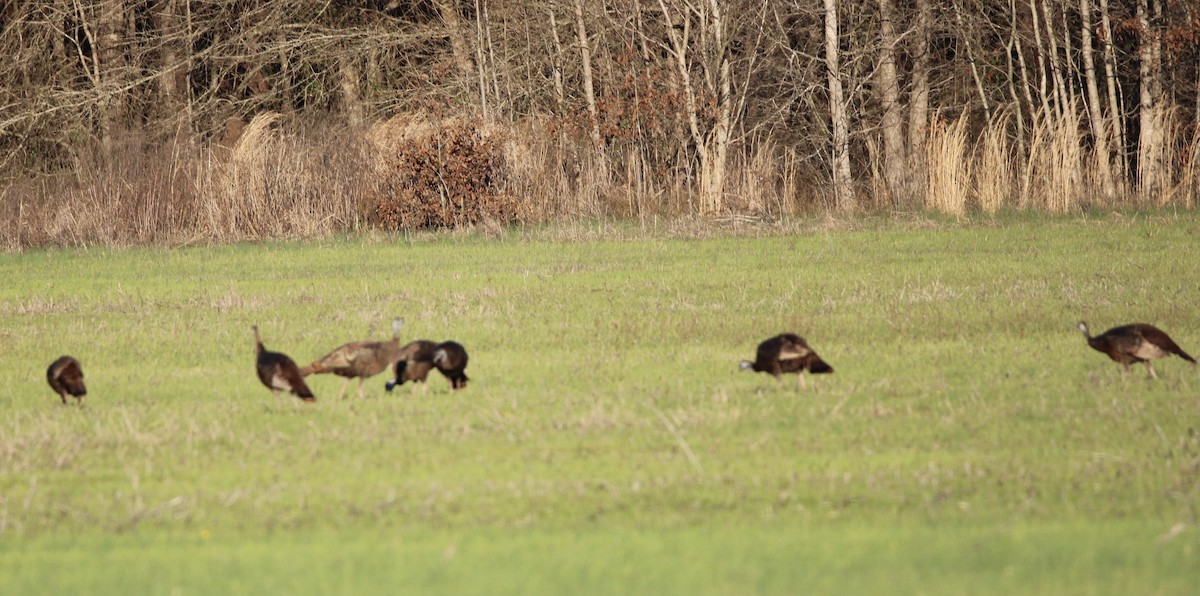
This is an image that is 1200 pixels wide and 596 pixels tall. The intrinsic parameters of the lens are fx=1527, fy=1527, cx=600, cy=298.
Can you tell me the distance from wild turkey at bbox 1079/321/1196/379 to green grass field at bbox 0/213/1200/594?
21cm

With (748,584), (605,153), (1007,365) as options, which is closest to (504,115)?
(605,153)

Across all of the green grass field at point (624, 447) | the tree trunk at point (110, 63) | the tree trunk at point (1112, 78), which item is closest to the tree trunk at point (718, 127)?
the tree trunk at point (1112, 78)

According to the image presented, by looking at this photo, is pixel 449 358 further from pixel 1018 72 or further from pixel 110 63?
pixel 110 63

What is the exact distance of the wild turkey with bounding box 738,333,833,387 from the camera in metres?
9.39

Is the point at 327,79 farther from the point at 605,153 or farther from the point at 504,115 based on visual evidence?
the point at 605,153

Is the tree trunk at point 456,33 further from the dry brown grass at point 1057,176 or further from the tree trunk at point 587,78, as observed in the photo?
the dry brown grass at point 1057,176

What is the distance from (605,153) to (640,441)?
1865 centimetres

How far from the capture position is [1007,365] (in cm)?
1049

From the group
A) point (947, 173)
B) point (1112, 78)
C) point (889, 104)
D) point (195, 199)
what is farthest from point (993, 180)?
point (195, 199)

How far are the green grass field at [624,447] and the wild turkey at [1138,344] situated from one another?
0.21 meters

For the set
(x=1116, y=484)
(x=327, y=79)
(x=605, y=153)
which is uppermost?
(x=327, y=79)

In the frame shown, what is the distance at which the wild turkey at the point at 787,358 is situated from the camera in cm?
939

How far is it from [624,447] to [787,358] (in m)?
1.70

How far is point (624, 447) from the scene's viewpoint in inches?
318
